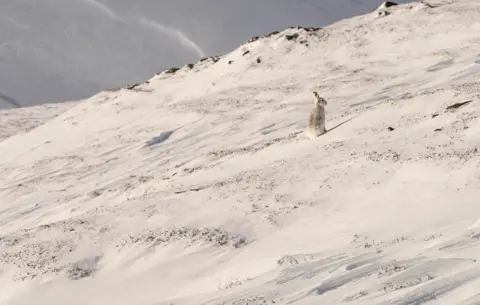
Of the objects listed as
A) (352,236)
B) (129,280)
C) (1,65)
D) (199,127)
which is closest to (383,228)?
(352,236)

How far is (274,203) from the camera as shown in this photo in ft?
47.6

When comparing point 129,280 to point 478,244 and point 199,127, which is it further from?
point 199,127

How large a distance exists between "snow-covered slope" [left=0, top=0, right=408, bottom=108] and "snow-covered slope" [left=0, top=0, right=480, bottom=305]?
40.4m

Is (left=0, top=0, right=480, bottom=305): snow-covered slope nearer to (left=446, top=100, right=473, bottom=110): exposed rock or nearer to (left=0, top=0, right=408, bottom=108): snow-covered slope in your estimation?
(left=446, top=100, right=473, bottom=110): exposed rock

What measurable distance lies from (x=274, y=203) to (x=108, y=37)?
67097 mm

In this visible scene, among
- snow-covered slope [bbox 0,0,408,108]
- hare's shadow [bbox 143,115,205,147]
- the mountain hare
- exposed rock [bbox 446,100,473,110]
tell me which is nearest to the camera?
exposed rock [bbox 446,100,473,110]

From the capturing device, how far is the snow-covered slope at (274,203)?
9656 millimetres

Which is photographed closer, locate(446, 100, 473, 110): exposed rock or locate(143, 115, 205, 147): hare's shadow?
locate(446, 100, 473, 110): exposed rock

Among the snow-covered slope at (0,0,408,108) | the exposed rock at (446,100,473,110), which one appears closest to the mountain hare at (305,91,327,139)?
the exposed rock at (446,100,473,110)

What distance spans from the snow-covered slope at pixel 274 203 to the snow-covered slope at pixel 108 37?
133ft

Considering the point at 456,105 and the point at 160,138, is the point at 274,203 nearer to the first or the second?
the point at 456,105

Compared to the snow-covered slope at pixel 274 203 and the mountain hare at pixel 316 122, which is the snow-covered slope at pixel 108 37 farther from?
the mountain hare at pixel 316 122

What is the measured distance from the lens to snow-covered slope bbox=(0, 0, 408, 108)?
71625 millimetres

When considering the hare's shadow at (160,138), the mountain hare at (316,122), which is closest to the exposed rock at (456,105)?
the mountain hare at (316,122)
